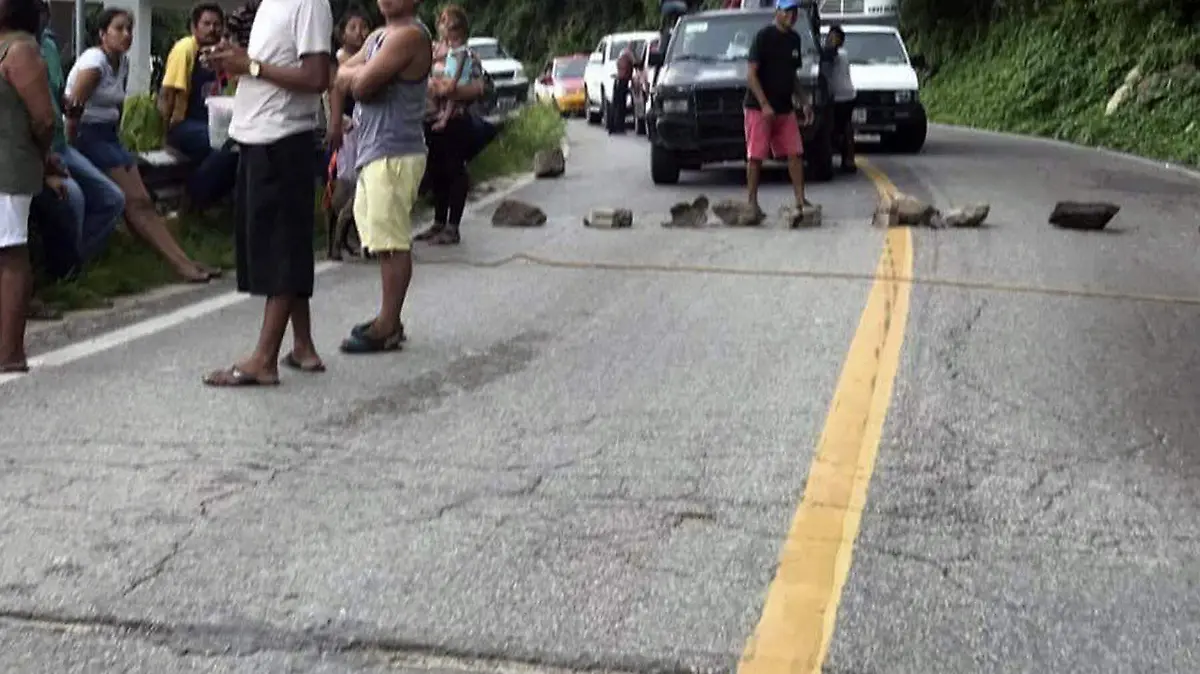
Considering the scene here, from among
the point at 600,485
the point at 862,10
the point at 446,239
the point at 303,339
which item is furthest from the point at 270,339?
the point at 862,10

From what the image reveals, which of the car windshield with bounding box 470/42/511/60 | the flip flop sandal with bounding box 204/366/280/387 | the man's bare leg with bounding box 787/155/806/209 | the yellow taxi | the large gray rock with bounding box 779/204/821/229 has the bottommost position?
the yellow taxi

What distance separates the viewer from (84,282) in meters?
9.79

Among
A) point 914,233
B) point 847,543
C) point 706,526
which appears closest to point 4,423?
point 706,526

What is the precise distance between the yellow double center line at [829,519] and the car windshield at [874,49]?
1464 cm

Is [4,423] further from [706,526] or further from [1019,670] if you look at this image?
[1019,670]

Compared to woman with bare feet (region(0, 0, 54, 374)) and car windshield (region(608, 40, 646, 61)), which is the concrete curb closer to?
car windshield (region(608, 40, 646, 61))

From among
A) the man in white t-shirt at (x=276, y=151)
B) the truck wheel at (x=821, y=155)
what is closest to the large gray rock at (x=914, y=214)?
the truck wheel at (x=821, y=155)

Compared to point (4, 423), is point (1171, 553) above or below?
above

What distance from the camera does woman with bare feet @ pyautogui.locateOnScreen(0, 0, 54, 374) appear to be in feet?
24.0

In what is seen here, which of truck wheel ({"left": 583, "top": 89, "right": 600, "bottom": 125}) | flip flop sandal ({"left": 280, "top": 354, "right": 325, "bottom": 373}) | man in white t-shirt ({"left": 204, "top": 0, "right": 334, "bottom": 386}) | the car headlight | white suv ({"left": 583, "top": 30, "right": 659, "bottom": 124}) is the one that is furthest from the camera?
truck wheel ({"left": 583, "top": 89, "right": 600, "bottom": 125})

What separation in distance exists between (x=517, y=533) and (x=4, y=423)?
2418 millimetres

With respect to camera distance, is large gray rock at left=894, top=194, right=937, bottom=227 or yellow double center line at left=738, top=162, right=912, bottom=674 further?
large gray rock at left=894, top=194, right=937, bottom=227

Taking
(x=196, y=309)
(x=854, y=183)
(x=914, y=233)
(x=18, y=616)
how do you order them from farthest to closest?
1. (x=854, y=183)
2. (x=914, y=233)
3. (x=196, y=309)
4. (x=18, y=616)

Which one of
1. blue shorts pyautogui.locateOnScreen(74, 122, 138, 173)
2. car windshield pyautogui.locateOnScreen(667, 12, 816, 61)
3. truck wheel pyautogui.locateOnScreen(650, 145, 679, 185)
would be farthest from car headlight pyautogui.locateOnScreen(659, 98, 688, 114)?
blue shorts pyautogui.locateOnScreen(74, 122, 138, 173)
